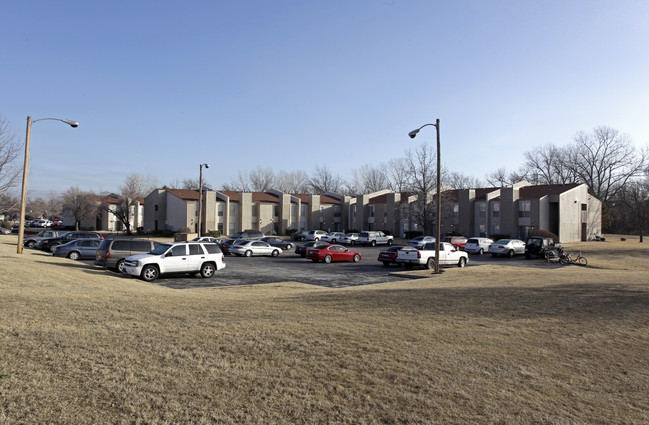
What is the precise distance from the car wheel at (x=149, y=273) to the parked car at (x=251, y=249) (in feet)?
56.9

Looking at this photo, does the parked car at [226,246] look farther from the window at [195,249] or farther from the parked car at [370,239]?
the parked car at [370,239]

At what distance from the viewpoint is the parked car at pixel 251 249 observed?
3575 cm

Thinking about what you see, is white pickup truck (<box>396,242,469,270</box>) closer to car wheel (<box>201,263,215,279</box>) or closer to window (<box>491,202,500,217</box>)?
car wheel (<box>201,263,215,279</box>)

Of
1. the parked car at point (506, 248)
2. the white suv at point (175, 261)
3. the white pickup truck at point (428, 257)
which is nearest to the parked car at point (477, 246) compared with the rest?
the parked car at point (506, 248)

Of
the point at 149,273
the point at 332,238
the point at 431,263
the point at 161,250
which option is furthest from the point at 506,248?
the point at 149,273

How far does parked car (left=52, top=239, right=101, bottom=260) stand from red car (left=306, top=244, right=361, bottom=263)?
13.6m

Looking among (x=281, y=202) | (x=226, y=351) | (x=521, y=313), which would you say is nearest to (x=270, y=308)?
(x=226, y=351)

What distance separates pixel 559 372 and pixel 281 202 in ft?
225

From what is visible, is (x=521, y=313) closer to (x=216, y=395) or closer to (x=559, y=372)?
(x=559, y=372)

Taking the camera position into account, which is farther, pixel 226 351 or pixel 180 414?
pixel 226 351

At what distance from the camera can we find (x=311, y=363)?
5711mm

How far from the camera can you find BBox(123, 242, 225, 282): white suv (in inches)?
712

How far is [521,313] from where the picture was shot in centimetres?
990

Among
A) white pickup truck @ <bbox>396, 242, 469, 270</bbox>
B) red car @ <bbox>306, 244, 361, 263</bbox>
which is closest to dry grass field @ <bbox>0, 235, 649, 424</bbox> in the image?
white pickup truck @ <bbox>396, 242, 469, 270</bbox>
